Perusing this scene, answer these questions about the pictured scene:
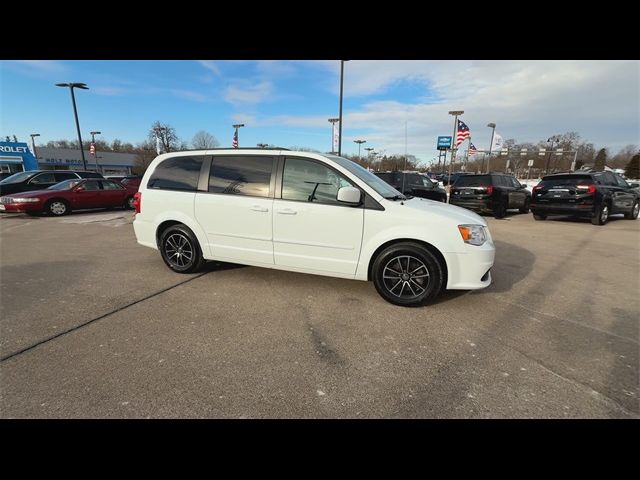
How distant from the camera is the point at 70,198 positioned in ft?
40.5

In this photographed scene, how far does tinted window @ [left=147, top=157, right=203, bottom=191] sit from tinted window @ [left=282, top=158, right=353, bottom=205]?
4.97ft

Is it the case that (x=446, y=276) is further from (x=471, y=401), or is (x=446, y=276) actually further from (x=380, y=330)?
(x=471, y=401)

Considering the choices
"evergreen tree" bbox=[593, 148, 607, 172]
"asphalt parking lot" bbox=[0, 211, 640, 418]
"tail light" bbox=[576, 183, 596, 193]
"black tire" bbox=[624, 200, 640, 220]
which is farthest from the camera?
"evergreen tree" bbox=[593, 148, 607, 172]

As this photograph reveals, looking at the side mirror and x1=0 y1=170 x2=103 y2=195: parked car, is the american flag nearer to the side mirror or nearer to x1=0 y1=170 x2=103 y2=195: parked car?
the side mirror

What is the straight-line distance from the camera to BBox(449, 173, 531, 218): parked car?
1153 centimetres

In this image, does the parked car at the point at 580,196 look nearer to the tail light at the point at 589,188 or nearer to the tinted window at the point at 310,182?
the tail light at the point at 589,188

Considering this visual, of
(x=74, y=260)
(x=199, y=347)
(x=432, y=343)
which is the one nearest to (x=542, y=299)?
(x=432, y=343)

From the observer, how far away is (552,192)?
10.8m

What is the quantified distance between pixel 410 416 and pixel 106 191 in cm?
1536

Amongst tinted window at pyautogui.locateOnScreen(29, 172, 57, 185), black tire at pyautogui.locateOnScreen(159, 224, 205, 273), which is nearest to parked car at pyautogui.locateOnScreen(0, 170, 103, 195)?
tinted window at pyautogui.locateOnScreen(29, 172, 57, 185)

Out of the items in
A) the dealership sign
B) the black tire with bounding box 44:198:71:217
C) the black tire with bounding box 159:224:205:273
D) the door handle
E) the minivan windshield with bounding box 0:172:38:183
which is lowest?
the black tire with bounding box 44:198:71:217

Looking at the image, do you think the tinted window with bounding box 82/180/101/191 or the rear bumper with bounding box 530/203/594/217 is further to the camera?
the tinted window with bounding box 82/180/101/191

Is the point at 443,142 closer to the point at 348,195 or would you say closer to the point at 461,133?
the point at 461,133

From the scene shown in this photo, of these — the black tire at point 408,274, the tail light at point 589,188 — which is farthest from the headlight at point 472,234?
the tail light at point 589,188
